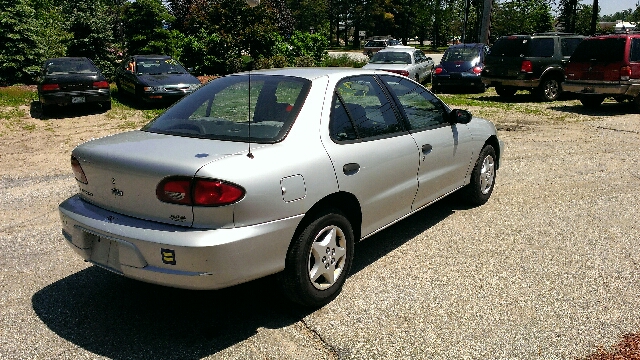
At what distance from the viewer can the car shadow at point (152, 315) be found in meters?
3.43

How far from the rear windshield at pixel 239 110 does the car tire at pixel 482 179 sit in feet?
8.78

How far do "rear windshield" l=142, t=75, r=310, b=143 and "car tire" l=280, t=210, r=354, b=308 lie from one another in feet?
2.23

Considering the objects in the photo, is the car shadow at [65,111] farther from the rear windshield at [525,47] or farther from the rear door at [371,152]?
the rear door at [371,152]

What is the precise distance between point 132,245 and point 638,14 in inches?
2263

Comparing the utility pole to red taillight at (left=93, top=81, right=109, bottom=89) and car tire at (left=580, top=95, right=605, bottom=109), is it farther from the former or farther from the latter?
red taillight at (left=93, top=81, right=109, bottom=89)

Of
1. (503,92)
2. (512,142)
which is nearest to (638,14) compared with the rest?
(503,92)

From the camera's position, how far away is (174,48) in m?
22.9

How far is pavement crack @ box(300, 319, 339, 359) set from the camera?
10.9ft

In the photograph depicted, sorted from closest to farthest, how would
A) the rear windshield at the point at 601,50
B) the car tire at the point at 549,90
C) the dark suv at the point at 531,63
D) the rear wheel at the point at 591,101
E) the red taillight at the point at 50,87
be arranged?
1. the rear windshield at the point at 601,50
2. the red taillight at the point at 50,87
3. the rear wheel at the point at 591,101
4. the dark suv at the point at 531,63
5. the car tire at the point at 549,90

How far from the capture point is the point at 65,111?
14.8m

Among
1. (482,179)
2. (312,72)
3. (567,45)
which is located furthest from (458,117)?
(567,45)

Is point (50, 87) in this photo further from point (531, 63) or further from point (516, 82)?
point (531, 63)

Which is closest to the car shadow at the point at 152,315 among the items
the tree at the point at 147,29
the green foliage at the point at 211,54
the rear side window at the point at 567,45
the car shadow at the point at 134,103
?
the car shadow at the point at 134,103

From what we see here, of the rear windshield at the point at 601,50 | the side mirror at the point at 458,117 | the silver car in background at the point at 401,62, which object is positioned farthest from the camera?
the silver car in background at the point at 401,62
